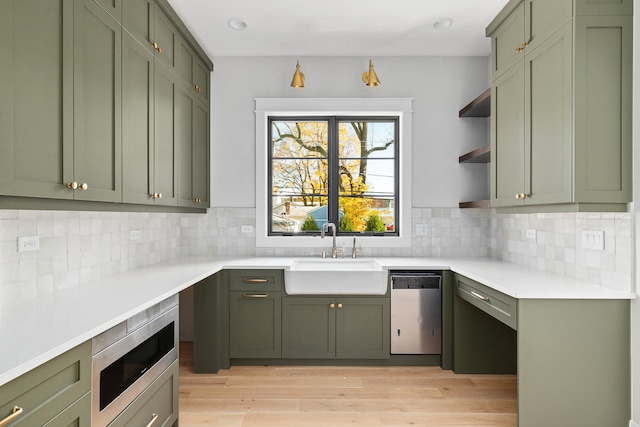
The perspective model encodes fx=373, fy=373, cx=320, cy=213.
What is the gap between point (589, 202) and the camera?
191cm

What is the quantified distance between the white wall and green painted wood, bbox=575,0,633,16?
5.38ft

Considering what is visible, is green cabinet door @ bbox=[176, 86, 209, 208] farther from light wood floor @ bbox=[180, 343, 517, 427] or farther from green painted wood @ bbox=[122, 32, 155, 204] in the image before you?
light wood floor @ bbox=[180, 343, 517, 427]

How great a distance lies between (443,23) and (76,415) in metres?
3.29

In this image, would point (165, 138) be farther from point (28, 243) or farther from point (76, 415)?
point (76, 415)

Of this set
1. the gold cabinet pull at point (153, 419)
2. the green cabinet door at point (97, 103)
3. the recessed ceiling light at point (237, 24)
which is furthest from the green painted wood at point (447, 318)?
the recessed ceiling light at point (237, 24)

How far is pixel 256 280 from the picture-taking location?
3.02 meters

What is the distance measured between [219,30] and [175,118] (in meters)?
0.89

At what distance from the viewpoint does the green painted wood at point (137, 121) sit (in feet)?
6.76

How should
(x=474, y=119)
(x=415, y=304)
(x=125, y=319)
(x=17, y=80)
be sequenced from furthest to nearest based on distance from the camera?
(x=474, y=119), (x=415, y=304), (x=125, y=319), (x=17, y=80)

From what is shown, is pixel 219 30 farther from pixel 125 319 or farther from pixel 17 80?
pixel 125 319

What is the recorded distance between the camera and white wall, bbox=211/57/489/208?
3539 millimetres

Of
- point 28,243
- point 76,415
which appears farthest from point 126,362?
point 28,243

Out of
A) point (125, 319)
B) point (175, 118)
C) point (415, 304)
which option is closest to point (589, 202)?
point (415, 304)

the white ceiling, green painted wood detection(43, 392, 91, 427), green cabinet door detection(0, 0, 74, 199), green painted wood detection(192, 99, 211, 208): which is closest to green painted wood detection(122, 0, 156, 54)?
the white ceiling
